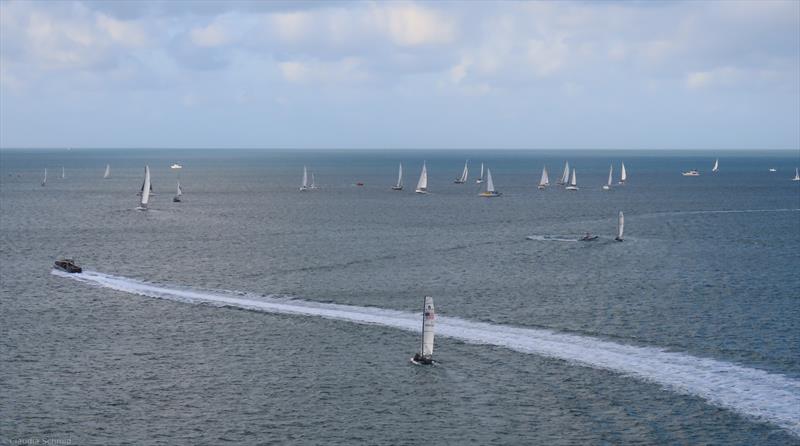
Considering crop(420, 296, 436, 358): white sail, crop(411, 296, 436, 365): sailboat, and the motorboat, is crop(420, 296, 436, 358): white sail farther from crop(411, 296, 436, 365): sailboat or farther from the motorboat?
the motorboat

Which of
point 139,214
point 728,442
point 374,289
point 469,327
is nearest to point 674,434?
point 728,442

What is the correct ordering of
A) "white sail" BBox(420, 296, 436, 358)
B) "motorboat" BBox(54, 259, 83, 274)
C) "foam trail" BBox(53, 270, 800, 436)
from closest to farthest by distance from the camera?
"foam trail" BBox(53, 270, 800, 436) < "white sail" BBox(420, 296, 436, 358) < "motorboat" BBox(54, 259, 83, 274)

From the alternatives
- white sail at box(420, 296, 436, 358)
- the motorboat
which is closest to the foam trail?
white sail at box(420, 296, 436, 358)

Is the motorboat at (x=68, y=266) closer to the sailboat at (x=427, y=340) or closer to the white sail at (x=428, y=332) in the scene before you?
the sailboat at (x=427, y=340)

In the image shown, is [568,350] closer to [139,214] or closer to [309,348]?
[309,348]

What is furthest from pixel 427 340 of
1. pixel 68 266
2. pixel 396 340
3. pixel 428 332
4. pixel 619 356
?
pixel 68 266

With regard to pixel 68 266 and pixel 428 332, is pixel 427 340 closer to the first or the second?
pixel 428 332

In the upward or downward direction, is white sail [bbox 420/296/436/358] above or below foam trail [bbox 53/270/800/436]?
above
